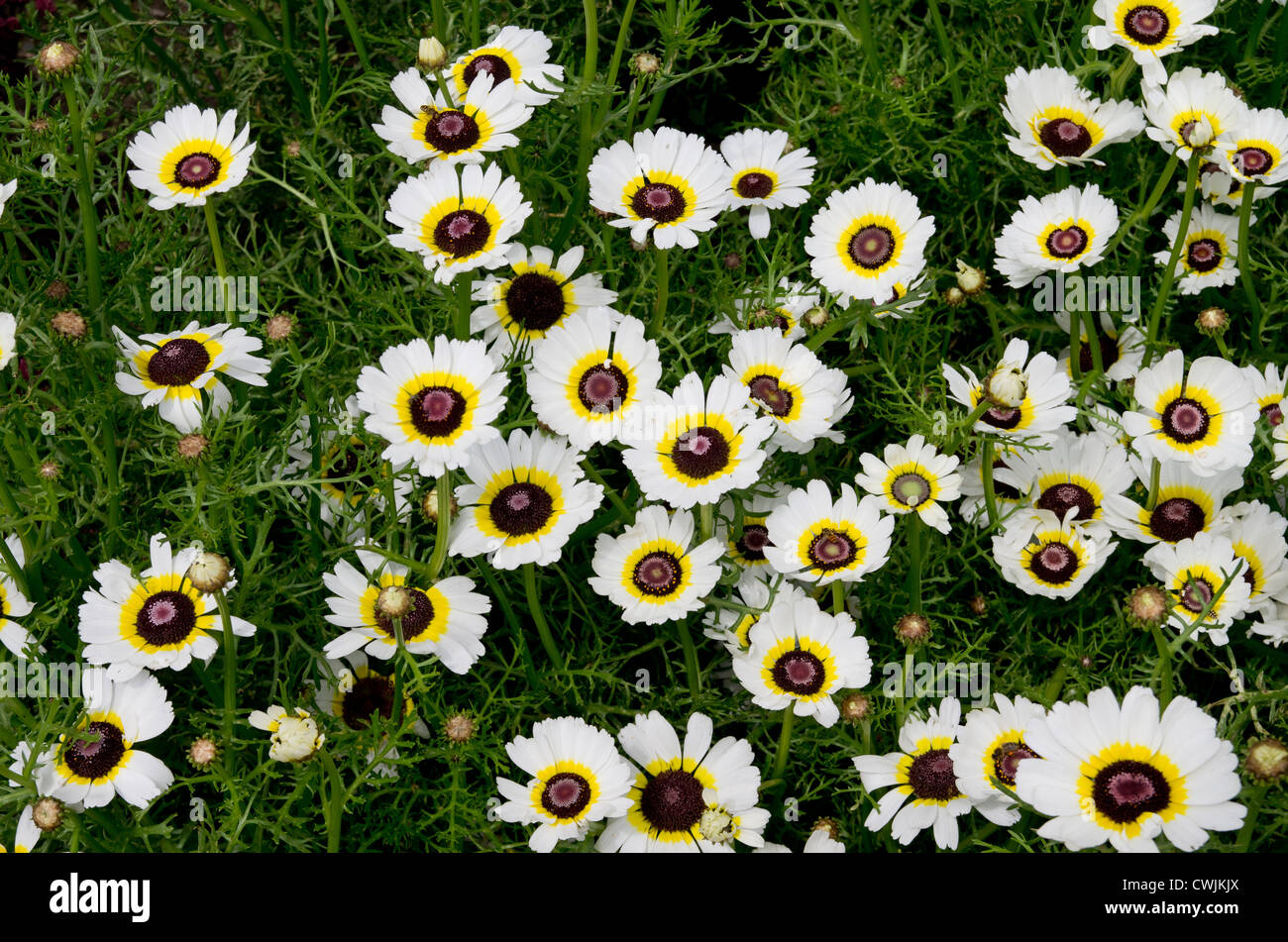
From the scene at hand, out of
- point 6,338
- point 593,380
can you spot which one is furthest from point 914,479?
point 6,338

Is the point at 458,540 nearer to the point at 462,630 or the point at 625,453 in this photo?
the point at 462,630

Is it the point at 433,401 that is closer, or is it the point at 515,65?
the point at 433,401

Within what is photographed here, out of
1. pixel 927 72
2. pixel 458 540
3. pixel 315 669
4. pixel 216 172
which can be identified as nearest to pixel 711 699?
pixel 458 540

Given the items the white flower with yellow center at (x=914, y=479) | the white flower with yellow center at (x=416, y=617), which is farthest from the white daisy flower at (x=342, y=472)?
the white flower with yellow center at (x=914, y=479)

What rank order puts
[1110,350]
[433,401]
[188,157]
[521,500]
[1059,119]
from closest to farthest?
[433,401] < [521,500] < [188,157] < [1059,119] < [1110,350]

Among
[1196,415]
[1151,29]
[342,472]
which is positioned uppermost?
[1151,29]

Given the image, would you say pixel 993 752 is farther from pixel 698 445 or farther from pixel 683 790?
pixel 698 445

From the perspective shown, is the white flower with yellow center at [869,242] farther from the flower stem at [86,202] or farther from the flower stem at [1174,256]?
the flower stem at [86,202]

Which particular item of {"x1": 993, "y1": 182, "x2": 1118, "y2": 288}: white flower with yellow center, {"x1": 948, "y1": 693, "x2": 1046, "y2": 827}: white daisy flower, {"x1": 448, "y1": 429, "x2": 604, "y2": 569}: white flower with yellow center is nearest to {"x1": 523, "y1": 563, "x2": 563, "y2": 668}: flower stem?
{"x1": 448, "y1": 429, "x2": 604, "y2": 569}: white flower with yellow center
